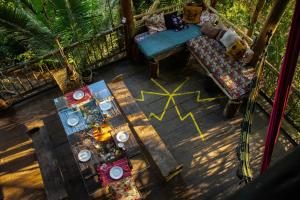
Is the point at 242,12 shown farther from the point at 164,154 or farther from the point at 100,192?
the point at 100,192

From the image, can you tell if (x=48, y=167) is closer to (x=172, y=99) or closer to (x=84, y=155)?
(x=84, y=155)

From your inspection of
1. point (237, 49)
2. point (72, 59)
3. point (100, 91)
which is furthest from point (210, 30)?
point (72, 59)

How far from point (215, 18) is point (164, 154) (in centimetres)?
431

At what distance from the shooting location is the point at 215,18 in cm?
790

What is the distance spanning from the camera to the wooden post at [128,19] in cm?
709

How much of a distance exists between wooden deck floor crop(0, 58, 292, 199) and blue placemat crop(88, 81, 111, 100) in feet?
3.95

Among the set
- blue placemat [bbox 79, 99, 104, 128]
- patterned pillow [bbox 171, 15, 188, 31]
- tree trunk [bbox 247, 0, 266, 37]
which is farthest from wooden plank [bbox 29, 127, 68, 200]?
tree trunk [bbox 247, 0, 266, 37]

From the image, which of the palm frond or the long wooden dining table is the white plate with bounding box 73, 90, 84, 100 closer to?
the long wooden dining table

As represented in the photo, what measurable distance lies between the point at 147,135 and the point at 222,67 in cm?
270

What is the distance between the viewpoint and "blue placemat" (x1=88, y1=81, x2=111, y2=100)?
20.9 feet

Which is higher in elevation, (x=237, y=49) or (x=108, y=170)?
(x=237, y=49)

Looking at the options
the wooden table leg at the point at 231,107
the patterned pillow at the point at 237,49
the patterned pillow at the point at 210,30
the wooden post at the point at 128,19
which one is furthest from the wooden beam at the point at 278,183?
the patterned pillow at the point at 210,30

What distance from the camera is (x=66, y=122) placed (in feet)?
19.6

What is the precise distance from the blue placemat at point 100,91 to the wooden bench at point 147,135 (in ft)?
0.62
